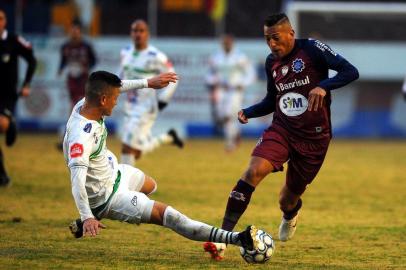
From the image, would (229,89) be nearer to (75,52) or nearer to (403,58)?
(75,52)

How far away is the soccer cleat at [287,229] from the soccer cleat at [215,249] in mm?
1515

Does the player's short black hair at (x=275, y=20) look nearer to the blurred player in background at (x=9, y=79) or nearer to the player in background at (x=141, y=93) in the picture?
the player in background at (x=141, y=93)

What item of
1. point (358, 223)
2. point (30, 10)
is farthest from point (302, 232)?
point (30, 10)

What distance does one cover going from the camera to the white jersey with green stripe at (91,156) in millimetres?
7895

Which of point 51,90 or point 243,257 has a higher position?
point 243,257

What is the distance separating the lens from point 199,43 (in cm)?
2669

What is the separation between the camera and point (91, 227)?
7613 millimetres

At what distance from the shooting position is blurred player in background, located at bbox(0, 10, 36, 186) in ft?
45.9

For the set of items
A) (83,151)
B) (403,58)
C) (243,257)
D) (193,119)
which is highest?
(83,151)

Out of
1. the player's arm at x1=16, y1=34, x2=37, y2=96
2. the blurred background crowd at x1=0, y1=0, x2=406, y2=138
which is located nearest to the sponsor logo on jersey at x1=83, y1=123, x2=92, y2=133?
the player's arm at x1=16, y1=34, x2=37, y2=96

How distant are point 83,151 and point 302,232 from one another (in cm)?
359

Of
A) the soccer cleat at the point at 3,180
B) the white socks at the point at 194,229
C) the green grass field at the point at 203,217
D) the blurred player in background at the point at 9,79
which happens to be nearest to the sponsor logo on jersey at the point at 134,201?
the white socks at the point at 194,229

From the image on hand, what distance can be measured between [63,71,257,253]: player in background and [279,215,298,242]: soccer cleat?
73.4 inches

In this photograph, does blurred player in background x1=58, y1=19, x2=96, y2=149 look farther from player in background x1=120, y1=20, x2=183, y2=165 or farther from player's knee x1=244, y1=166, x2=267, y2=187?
player's knee x1=244, y1=166, x2=267, y2=187
